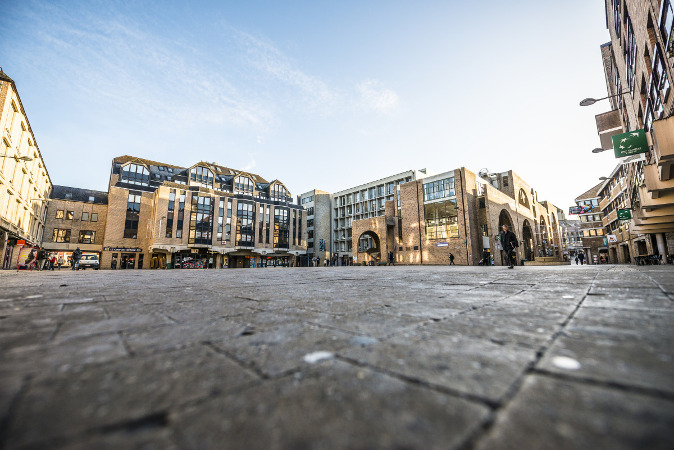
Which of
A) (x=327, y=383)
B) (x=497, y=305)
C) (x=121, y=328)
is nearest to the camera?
(x=327, y=383)

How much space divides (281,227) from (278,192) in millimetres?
7778

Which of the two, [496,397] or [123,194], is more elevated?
[123,194]

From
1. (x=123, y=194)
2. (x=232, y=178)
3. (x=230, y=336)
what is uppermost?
(x=232, y=178)

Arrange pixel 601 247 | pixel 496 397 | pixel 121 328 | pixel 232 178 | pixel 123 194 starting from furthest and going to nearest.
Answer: pixel 232 178
pixel 601 247
pixel 123 194
pixel 121 328
pixel 496 397

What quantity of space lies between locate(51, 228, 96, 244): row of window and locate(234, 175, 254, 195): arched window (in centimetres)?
2066

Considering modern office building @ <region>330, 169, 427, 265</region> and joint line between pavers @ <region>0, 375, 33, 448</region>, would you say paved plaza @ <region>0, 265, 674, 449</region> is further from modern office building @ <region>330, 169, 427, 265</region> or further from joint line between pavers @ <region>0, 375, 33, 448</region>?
modern office building @ <region>330, 169, 427, 265</region>

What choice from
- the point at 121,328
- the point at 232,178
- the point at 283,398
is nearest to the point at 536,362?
the point at 283,398

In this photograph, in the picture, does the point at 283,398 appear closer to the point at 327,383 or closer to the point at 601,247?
the point at 327,383

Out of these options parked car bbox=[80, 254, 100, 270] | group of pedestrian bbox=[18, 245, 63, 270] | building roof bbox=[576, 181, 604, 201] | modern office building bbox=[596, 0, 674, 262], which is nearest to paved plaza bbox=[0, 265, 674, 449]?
modern office building bbox=[596, 0, 674, 262]

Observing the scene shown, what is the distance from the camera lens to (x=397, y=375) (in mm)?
1103

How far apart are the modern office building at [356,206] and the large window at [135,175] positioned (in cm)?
3420

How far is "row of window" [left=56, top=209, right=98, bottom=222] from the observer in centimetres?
3781

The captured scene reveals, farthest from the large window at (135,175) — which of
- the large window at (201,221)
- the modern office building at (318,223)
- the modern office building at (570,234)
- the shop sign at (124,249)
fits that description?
the modern office building at (570,234)

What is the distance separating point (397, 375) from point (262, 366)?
564mm
